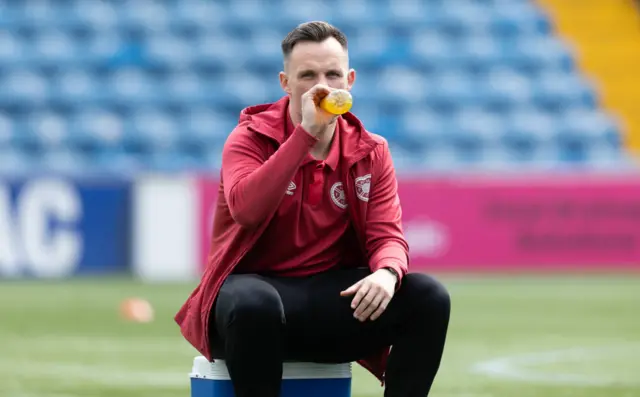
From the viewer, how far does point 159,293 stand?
10.2 meters

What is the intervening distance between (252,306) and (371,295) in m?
0.30

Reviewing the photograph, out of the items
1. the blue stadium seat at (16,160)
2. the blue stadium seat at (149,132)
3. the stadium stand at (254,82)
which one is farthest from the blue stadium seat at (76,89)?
the blue stadium seat at (16,160)

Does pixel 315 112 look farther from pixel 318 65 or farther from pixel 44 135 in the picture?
pixel 44 135

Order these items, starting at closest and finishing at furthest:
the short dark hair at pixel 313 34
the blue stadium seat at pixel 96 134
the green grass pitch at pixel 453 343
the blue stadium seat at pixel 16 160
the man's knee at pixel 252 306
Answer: the man's knee at pixel 252 306 → the short dark hair at pixel 313 34 → the green grass pitch at pixel 453 343 → the blue stadium seat at pixel 16 160 → the blue stadium seat at pixel 96 134

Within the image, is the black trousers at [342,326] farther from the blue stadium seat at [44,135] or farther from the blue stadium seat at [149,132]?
the blue stadium seat at [44,135]

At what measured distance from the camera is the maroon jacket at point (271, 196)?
3.27 m

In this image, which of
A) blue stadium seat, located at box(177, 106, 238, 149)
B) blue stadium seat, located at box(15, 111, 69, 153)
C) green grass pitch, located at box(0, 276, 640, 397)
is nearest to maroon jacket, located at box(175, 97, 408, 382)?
green grass pitch, located at box(0, 276, 640, 397)

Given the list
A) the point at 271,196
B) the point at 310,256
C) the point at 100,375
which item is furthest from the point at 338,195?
the point at 100,375

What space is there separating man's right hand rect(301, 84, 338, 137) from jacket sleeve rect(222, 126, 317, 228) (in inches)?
0.9

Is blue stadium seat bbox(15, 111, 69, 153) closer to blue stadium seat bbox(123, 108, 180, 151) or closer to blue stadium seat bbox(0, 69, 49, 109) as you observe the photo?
blue stadium seat bbox(0, 69, 49, 109)

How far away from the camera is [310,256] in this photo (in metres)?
3.54

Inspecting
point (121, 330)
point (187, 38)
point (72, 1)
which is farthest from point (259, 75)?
point (121, 330)

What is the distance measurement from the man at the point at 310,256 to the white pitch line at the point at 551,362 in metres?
2.03

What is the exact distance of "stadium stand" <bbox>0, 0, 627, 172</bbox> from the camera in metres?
14.8
